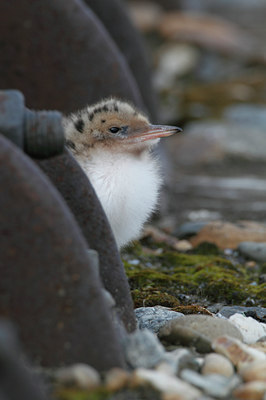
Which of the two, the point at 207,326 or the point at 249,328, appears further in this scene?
the point at 249,328

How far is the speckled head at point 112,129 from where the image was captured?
4.79 meters

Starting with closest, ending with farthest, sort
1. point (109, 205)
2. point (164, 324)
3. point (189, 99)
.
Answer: point (164, 324), point (109, 205), point (189, 99)

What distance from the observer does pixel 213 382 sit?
3.08 metres

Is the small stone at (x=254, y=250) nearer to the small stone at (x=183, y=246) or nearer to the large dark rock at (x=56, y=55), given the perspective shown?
the small stone at (x=183, y=246)

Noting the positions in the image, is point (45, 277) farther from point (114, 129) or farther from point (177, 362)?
point (114, 129)

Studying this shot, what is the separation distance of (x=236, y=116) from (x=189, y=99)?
4.60 feet

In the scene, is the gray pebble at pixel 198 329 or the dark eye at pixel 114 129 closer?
the gray pebble at pixel 198 329

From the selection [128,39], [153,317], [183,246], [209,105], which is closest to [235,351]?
[153,317]

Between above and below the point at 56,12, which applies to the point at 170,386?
below

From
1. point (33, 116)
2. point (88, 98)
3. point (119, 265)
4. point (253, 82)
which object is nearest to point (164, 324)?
point (119, 265)

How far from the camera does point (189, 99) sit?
13.2 m

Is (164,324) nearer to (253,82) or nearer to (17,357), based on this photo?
(17,357)

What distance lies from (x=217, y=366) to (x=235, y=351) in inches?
7.2

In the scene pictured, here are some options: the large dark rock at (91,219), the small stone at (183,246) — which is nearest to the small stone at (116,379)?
the large dark rock at (91,219)
